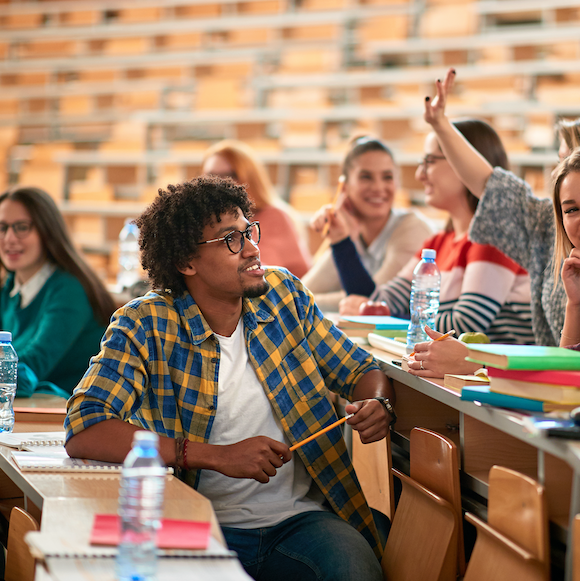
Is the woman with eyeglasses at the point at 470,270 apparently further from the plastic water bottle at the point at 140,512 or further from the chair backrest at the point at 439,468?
the plastic water bottle at the point at 140,512

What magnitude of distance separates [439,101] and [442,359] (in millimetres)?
834

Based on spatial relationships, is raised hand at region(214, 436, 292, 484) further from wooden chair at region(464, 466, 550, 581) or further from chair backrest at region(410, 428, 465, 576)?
wooden chair at region(464, 466, 550, 581)

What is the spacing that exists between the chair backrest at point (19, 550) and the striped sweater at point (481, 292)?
1279 millimetres

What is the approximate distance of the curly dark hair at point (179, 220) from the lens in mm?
1662

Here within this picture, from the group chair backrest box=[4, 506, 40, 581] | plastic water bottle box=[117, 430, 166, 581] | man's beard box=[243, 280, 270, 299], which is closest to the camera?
plastic water bottle box=[117, 430, 166, 581]

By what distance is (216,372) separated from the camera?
63.0 inches

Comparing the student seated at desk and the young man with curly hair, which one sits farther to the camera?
the student seated at desk

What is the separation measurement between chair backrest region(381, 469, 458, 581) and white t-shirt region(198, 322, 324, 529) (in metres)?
0.19

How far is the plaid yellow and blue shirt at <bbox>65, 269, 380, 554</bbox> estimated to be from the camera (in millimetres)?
1468

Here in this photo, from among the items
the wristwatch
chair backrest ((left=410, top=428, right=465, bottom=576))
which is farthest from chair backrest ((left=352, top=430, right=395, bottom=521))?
chair backrest ((left=410, top=428, right=465, bottom=576))

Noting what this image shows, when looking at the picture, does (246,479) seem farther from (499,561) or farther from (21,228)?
(21,228)

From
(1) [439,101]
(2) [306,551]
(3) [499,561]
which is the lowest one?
(2) [306,551]

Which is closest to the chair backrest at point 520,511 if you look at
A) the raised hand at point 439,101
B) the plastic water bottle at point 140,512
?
the plastic water bottle at point 140,512

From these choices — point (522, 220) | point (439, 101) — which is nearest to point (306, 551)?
point (522, 220)
